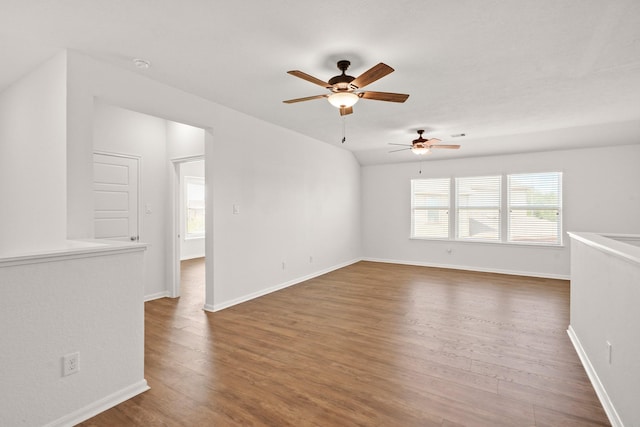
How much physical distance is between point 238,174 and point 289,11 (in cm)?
259

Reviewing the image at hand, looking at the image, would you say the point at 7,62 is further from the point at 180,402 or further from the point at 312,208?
the point at 312,208

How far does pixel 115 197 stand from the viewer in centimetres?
419

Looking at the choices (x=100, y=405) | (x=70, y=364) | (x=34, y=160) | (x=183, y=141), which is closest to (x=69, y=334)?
(x=70, y=364)

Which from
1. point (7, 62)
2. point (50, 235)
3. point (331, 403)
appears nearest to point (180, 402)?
point (331, 403)

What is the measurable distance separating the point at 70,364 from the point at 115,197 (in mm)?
2773

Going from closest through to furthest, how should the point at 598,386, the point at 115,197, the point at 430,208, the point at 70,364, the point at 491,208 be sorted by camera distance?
the point at 70,364
the point at 598,386
the point at 115,197
the point at 491,208
the point at 430,208

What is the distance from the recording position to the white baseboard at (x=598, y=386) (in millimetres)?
1905

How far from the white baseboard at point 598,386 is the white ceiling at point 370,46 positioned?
2.54 m

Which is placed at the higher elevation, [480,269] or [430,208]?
[430,208]

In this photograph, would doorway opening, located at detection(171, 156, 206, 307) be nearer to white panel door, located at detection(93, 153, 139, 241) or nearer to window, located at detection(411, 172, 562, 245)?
white panel door, located at detection(93, 153, 139, 241)

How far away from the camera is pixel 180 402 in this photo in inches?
84.4

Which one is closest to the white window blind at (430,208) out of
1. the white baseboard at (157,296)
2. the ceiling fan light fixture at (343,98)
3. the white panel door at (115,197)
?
the ceiling fan light fixture at (343,98)

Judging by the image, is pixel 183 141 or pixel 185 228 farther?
pixel 185 228

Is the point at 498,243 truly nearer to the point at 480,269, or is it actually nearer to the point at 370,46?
the point at 480,269
